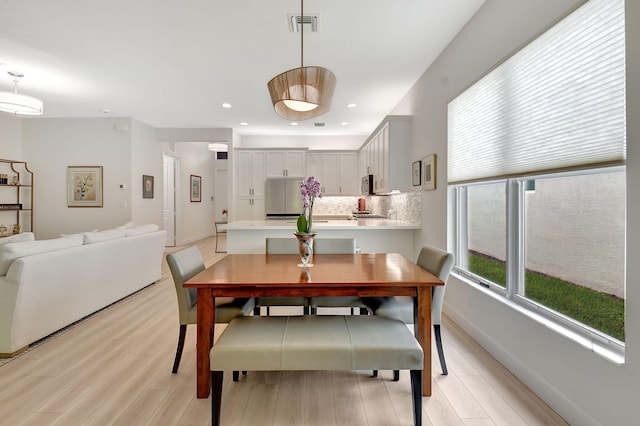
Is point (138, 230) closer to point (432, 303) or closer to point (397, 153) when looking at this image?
point (397, 153)

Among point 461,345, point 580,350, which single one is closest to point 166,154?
point 461,345

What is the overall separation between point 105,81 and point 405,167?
4199 mm

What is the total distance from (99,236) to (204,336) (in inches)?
91.9

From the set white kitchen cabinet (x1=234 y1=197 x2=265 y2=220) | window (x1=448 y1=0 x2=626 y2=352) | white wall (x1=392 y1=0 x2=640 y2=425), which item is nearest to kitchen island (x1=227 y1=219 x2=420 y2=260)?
white wall (x1=392 y1=0 x2=640 y2=425)

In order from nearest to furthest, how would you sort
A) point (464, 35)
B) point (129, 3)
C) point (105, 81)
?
1. point (129, 3)
2. point (464, 35)
3. point (105, 81)

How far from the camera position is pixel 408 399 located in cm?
194

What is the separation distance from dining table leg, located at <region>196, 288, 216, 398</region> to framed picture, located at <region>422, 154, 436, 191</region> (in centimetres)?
273

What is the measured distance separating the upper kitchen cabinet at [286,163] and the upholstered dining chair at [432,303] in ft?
16.5

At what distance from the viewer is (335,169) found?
723 centimetres

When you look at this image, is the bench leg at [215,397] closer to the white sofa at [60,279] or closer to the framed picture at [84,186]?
the white sofa at [60,279]

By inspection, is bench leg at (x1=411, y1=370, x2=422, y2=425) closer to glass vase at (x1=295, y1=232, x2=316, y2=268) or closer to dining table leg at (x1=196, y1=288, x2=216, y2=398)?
glass vase at (x1=295, y1=232, x2=316, y2=268)

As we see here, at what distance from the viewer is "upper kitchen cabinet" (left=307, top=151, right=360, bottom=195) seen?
23.7ft

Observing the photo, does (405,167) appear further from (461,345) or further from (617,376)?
(617,376)

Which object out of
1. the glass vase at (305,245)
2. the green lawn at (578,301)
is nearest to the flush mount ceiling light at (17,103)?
the glass vase at (305,245)
